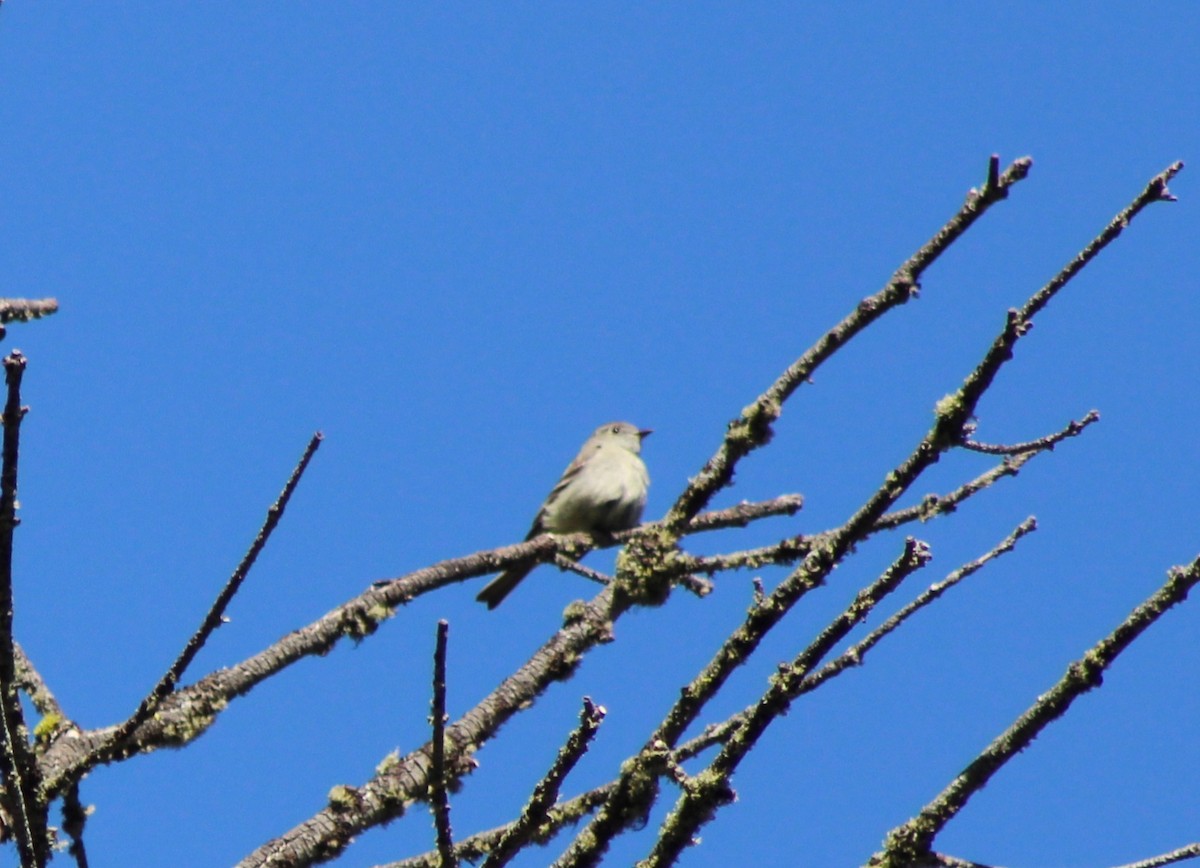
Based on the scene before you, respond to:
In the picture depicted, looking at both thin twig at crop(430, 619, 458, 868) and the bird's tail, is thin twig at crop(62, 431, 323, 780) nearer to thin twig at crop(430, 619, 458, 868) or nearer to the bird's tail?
thin twig at crop(430, 619, 458, 868)

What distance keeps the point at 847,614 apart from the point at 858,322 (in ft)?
4.43

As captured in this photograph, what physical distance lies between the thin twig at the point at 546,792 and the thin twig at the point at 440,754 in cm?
10

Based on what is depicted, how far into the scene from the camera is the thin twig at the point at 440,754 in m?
2.58

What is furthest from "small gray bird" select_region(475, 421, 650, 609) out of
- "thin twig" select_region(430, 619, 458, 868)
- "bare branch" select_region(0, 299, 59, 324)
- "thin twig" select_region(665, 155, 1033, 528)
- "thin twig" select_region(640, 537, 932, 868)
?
"thin twig" select_region(430, 619, 458, 868)

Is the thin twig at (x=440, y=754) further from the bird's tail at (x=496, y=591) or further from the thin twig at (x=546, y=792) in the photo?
the bird's tail at (x=496, y=591)

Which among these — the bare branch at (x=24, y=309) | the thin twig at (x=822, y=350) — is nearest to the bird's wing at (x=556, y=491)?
the thin twig at (x=822, y=350)

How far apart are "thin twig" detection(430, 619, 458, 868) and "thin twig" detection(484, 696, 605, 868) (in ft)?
0.34

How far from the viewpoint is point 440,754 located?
2730 mm

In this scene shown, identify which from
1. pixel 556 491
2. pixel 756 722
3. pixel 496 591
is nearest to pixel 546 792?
pixel 756 722

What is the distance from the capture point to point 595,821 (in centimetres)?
323

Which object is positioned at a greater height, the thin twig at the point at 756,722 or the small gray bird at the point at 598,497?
the small gray bird at the point at 598,497

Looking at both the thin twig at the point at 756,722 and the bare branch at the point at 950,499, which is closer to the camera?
the thin twig at the point at 756,722

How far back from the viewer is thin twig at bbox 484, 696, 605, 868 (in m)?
2.61

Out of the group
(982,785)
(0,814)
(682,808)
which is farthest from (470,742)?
(982,785)
